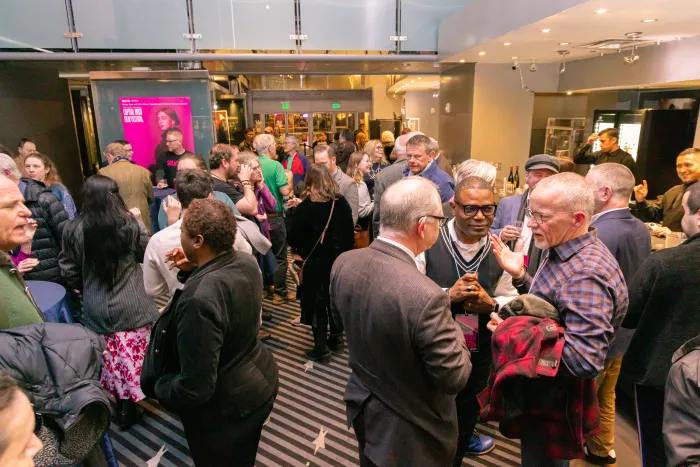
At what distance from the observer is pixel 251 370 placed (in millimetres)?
1947

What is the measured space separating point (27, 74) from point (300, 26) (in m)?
4.64

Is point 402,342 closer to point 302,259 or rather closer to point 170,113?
point 302,259

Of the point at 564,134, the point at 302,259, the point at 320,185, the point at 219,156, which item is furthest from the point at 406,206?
the point at 564,134

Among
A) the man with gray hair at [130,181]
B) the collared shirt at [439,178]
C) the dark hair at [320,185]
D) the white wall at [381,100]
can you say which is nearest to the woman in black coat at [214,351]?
the dark hair at [320,185]

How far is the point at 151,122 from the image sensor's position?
248 inches

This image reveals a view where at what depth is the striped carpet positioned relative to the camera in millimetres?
2832

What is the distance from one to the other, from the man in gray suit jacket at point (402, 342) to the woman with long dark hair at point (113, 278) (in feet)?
5.88

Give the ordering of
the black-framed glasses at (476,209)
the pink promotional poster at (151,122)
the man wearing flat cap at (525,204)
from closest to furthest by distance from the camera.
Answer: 1. the black-framed glasses at (476,209)
2. the man wearing flat cap at (525,204)
3. the pink promotional poster at (151,122)

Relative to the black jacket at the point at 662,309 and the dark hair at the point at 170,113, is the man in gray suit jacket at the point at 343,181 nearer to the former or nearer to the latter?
the black jacket at the point at 662,309

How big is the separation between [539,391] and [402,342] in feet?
2.20

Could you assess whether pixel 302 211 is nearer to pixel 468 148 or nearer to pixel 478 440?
pixel 478 440

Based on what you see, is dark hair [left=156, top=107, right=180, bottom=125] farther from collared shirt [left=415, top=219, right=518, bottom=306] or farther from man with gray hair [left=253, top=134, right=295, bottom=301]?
collared shirt [left=415, top=219, right=518, bottom=306]

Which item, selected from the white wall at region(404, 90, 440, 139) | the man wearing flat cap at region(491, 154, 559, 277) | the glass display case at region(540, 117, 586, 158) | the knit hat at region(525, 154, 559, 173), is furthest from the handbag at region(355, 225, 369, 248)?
the white wall at region(404, 90, 440, 139)

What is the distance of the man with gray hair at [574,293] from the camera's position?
5.23 ft
